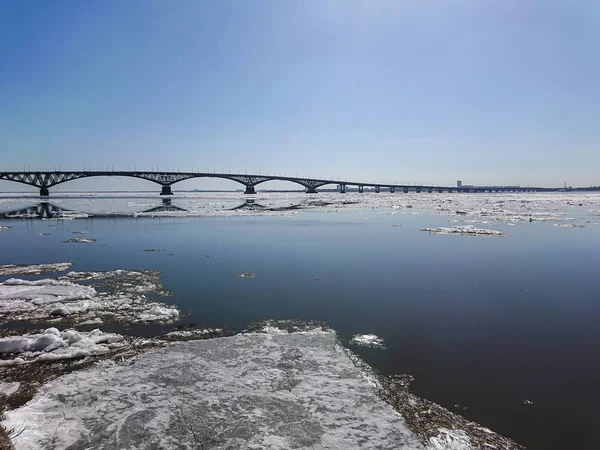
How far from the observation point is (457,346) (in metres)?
6.69

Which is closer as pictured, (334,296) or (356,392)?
(356,392)

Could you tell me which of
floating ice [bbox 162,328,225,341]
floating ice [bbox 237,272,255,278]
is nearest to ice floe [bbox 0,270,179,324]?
floating ice [bbox 162,328,225,341]

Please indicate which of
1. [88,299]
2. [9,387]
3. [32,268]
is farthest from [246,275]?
[32,268]

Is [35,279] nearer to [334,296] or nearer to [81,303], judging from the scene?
→ [81,303]

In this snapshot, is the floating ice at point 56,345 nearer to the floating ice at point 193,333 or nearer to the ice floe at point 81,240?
the floating ice at point 193,333

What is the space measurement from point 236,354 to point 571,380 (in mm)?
5309

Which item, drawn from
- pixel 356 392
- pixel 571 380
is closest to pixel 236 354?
pixel 356 392

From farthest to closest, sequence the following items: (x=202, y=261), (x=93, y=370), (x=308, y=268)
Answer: (x=202, y=261) < (x=308, y=268) < (x=93, y=370)

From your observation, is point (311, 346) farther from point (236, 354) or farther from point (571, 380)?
point (571, 380)

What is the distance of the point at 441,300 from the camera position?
31.1ft

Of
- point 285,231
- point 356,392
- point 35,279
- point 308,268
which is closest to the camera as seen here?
point 356,392

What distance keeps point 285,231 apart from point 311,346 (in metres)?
18.3

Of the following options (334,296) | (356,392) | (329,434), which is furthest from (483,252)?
(329,434)

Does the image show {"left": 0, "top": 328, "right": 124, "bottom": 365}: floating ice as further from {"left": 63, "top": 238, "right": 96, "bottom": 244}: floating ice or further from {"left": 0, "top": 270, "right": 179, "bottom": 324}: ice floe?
{"left": 63, "top": 238, "right": 96, "bottom": 244}: floating ice
